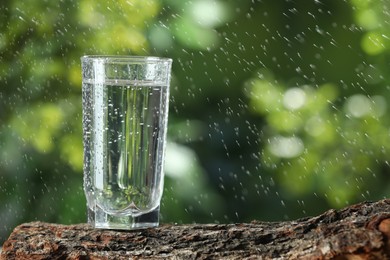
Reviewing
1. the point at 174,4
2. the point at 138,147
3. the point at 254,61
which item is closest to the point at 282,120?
the point at 254,61

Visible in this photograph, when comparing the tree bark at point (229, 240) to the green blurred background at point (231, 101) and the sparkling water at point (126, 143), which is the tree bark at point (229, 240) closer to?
the sparkling water at point (126, 143)

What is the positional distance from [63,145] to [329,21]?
2.96 feet

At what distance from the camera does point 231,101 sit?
2635mm

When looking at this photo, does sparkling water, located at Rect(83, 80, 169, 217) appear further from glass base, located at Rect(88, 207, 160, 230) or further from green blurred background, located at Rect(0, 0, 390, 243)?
green blurred background, located at Rect(0, 0, 390, 243)

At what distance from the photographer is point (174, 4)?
262 cm

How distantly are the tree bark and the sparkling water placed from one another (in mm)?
56

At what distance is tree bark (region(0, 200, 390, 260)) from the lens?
1136 millimetres

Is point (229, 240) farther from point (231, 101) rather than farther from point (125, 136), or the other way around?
point (231, 101)

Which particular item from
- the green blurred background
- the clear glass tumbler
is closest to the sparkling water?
the clear glass tumbler

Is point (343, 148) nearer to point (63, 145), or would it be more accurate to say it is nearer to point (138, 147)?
point (63, 145)

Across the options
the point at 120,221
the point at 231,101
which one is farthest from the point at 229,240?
the point at 231,101

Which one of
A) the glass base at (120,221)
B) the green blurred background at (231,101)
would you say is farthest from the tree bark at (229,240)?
the green blurred background at (231,101)

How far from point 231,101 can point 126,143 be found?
128cm

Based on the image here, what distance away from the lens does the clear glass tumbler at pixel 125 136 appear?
138 cm
